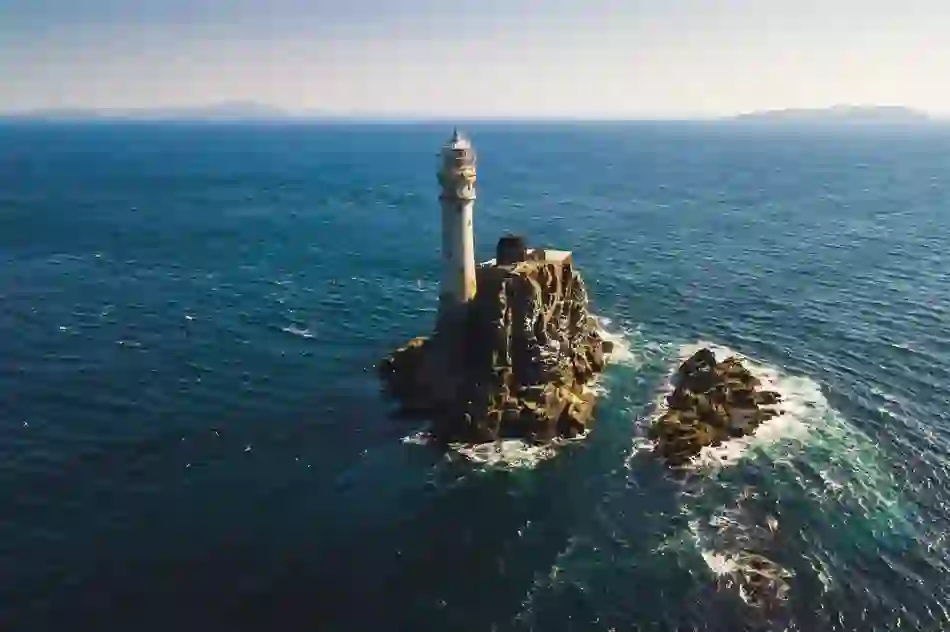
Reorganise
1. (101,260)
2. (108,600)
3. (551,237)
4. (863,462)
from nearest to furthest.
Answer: (108,600), (863,462), (101,260), (551,237)

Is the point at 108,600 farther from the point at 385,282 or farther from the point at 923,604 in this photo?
the point at 385,282

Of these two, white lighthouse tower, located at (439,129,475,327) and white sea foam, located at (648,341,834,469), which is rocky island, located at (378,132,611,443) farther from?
white sea foam, located at (648,341,834,469)

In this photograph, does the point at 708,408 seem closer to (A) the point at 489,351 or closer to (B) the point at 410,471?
(A) the point at 489,351

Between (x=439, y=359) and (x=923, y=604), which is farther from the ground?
(x=439, y=359)

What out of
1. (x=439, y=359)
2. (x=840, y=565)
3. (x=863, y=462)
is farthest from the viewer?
(x=439, y=359)

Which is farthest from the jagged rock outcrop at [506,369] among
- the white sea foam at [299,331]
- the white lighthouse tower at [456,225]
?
the white sea foam at [299,331]

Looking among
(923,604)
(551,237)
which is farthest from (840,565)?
(551,237)

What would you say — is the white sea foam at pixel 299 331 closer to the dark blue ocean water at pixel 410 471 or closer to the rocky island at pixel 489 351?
the dark blue ocean water at pixel 410 471

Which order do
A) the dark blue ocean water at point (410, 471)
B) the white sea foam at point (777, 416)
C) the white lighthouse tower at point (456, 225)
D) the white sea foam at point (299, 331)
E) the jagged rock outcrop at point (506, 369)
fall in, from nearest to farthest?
1. the dark blue ocean water at point (410, 471)
2. the white sea foam at point (777, 416)
3. the jagged rock outcrop at point (506, 369)
4. the white lighthouse tower at point (456, 225)
5. the white sea foam at point (299, 331)
